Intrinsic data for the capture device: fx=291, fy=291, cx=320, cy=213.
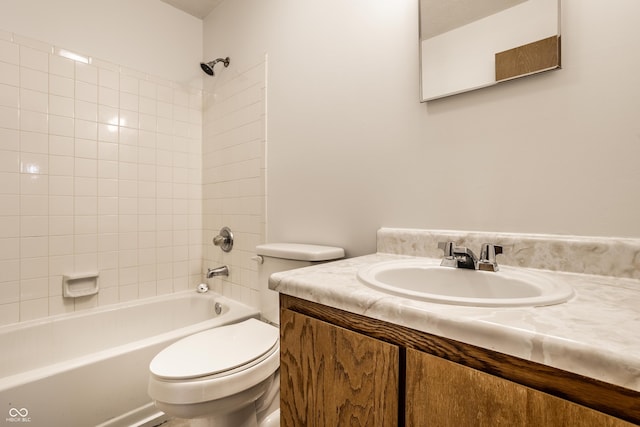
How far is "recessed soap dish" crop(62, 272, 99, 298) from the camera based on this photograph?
5.28ft

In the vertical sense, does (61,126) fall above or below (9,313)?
above

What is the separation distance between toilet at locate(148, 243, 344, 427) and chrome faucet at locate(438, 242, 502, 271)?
483 mm

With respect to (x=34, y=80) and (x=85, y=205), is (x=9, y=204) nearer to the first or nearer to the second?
(x=85, y=205)

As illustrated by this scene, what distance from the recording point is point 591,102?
0.74 m

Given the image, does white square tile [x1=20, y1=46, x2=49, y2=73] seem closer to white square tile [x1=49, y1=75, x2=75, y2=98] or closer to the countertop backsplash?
white square tile [x1=49, y1=75, x2=75, y2=98]

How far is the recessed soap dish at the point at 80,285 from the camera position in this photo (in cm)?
161

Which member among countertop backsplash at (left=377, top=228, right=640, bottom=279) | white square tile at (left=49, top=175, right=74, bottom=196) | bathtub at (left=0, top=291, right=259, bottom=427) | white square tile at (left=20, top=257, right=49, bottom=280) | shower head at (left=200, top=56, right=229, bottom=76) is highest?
shower head at (left=200, top=56, right=229, bottom=76)

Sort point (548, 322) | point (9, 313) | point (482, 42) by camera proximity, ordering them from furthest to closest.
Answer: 1. point (9, 313)
2. point (482, 42)
3. point (548, 322)

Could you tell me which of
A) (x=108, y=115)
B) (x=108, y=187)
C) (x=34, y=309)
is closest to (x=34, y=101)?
(x=108, y=115)

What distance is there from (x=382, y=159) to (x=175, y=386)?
41.5 inches

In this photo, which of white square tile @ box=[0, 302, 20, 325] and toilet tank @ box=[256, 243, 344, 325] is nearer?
toilet tank @ box=[256, 243, 344, 325]

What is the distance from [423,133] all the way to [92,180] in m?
1.83

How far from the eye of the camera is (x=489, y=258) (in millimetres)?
796

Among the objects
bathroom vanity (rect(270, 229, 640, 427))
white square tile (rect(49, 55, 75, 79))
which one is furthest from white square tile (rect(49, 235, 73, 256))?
bathroom vanity (rect(270, 229, 640, 427))
